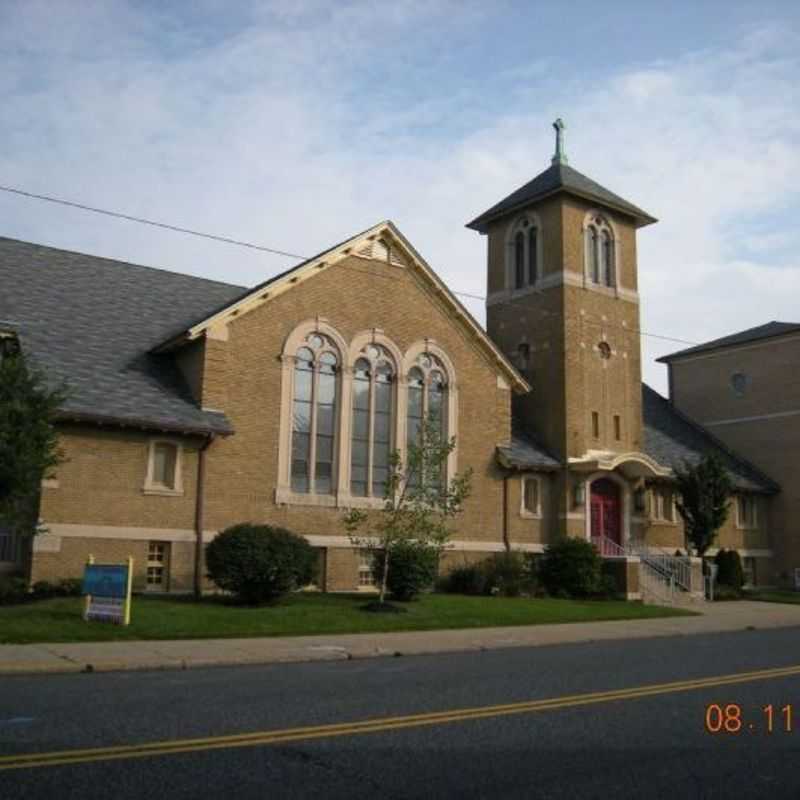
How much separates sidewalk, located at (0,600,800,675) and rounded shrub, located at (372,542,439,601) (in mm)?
3360

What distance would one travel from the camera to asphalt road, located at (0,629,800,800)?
269 inches

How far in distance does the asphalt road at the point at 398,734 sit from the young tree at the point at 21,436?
6.32m

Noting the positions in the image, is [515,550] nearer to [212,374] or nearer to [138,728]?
[212,374]

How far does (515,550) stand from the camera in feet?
100

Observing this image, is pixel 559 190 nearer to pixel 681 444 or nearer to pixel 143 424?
pixel 681 444

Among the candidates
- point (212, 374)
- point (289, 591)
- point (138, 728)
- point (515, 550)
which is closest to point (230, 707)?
point (138, 728)

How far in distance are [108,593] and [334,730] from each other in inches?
399

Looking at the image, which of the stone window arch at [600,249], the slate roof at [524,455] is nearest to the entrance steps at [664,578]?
the slate roof at [524,455]

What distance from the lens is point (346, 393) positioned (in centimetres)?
2781

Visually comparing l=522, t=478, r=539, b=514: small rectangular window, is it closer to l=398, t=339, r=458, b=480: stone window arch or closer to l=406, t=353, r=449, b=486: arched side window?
l=398, t=339, r=458, b=480: stone window arch

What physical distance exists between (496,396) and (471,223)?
9.95 metres

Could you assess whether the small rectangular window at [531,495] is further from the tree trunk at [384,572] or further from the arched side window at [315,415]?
the tree trunk at [384,572]

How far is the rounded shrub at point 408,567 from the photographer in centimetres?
2352
